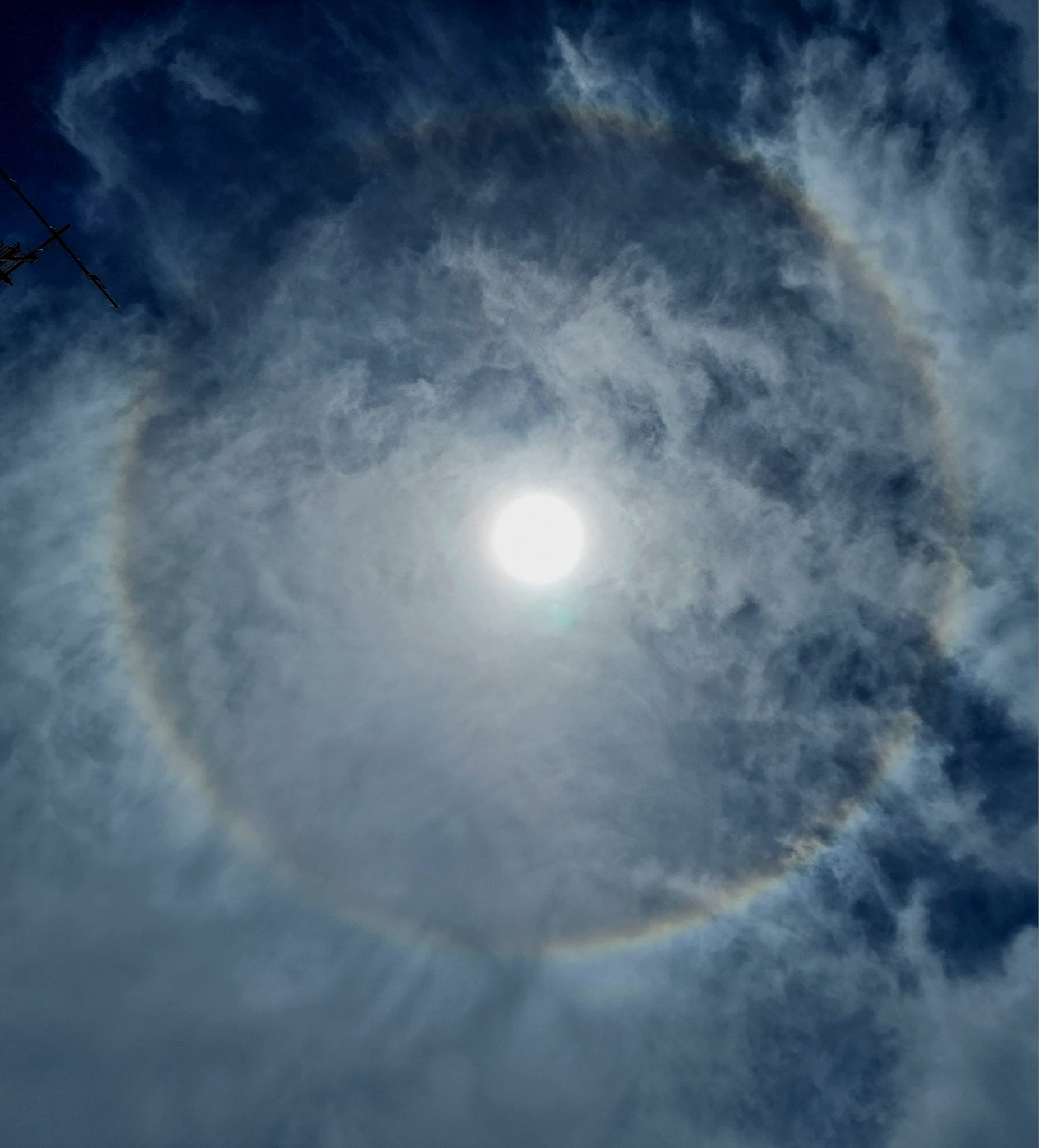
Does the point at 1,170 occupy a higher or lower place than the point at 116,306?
higher

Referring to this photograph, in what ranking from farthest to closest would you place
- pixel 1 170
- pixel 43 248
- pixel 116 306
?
1. pixel 116 306
2. pixel 43 248
3. pixel 1 170

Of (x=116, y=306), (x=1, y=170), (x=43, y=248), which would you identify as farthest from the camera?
(x=116, y=306)

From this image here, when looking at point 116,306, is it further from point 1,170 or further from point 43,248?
point 1,170

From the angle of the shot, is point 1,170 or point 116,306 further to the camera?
point 116,306

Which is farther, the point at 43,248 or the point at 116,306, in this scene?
the point at 116,306

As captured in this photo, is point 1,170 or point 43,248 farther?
point 43,248

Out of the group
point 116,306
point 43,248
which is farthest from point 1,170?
point 116,306

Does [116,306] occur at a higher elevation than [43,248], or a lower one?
lower
